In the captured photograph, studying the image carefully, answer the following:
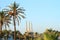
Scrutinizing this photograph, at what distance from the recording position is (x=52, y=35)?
18453 millimetres

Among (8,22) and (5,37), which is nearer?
(8,22)

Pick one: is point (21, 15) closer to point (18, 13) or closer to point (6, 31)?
point (18, 13)

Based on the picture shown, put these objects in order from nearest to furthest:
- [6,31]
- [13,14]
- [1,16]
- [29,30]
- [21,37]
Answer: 1. [13,14]
2. [1,16]
3. [6,31]
4. [29,30]
5. [21,37]

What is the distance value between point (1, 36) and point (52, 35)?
47857 millimetres

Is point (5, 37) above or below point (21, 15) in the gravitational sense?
below

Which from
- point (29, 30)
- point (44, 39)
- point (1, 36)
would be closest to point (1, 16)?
point (1, 36)

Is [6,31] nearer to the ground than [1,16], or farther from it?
nearer to the ground

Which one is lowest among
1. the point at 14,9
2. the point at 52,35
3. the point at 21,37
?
the point at 21,37

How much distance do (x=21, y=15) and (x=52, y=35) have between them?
34.5m

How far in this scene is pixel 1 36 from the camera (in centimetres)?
6512

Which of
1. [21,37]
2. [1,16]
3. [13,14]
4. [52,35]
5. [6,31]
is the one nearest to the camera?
[52,35]

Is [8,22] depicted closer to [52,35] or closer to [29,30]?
[29,30]

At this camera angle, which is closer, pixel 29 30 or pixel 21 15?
pixel 21 15

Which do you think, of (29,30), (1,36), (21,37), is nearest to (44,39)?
(1,36)
